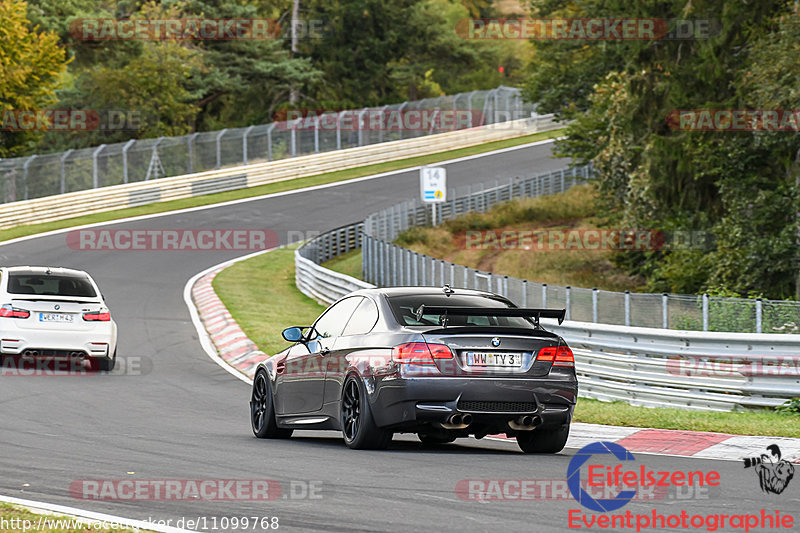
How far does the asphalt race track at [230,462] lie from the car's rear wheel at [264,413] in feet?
0.48

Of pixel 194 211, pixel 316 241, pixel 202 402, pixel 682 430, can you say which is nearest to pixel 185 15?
pixel 194 211

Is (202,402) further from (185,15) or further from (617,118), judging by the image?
(185,15)

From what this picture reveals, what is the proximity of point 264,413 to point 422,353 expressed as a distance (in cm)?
271

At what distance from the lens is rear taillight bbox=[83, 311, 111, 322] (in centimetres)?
1720

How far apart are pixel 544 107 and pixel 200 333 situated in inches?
1130

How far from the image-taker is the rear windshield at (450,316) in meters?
9.63

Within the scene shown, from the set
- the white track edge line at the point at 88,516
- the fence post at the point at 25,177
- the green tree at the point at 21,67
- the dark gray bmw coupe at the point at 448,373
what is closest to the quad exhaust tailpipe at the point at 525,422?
the dark gray bmw coupe at the point at 448,373

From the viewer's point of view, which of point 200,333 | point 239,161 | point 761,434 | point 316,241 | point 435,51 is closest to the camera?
point 761,434

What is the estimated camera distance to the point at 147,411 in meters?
13.3

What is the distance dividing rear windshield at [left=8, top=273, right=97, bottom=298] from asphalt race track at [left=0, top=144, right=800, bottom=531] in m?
1.46

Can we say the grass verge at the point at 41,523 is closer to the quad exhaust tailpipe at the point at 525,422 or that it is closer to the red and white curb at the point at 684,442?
the quad exhaust tailpipe at the point at 525,422

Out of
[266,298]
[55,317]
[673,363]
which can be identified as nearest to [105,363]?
[55,317]

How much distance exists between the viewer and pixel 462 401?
30.3ft

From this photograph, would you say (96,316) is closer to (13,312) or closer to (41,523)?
(13,312)
